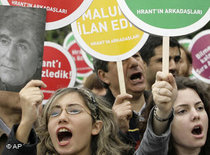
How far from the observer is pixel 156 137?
9.32 feet

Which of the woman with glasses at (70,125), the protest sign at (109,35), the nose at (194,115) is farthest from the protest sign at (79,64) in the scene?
the nose at (194,115)

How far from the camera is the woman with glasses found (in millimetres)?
2789

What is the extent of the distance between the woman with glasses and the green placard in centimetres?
69

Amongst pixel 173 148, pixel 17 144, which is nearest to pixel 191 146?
pixel 173 148

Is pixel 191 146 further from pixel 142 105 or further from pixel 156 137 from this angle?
pixel 142 105

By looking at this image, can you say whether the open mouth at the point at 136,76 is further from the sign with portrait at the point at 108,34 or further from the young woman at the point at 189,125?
the young woman at the point at 189,125

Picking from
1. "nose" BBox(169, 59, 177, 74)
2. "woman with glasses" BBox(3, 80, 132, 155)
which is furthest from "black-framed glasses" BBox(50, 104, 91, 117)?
"nose" BBox(169, 59, 177, 74)

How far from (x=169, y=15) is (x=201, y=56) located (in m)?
2.40

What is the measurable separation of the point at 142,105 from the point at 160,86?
1475 millimetres

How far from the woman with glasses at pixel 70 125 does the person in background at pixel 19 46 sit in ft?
0.37

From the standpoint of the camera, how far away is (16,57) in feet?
9.57

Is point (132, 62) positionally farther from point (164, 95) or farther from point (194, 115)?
point (164, 95)

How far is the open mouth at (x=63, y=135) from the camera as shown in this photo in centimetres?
305

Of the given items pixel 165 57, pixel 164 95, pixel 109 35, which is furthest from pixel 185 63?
Answer: pixel 164 95
